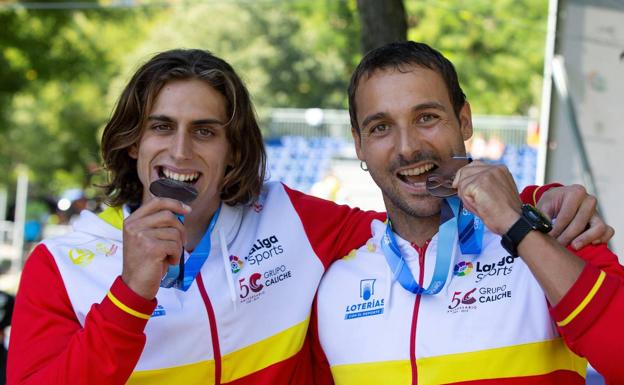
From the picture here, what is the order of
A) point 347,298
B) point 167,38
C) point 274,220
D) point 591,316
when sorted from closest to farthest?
1. point 591,316
2. point 347,298
3. point 274,220
4. point 167,38

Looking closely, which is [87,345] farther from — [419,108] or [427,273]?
[419,108]

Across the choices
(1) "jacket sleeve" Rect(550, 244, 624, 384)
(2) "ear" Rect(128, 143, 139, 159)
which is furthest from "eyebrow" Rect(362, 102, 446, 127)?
(2) "ear" Rect(128, 143, 139, 159)

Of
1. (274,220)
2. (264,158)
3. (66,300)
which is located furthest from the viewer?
(264,158)

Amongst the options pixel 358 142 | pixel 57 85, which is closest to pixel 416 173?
pixel 358 142

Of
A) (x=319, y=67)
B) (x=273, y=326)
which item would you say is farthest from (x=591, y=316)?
(x=319, y=67)

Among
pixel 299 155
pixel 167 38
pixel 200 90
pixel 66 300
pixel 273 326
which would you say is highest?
pixel 200 90

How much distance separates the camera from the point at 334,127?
19.5 metres

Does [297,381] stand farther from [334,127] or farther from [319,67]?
[319,67]

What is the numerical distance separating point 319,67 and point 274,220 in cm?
2563

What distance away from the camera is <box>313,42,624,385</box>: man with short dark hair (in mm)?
2564

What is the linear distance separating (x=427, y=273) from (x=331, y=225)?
1.77 ft

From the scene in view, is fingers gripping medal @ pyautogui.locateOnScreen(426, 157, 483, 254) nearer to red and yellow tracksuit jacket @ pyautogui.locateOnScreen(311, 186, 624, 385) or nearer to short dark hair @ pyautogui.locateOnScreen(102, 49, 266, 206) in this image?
red and yellow tracksuit jacket @ pyautogui.locateOnScreen(311, 186, 624, 385)

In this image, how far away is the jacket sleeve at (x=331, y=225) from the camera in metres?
3.13

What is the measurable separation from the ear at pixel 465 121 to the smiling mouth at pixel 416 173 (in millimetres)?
269
